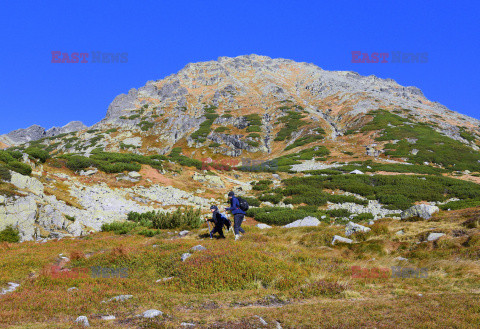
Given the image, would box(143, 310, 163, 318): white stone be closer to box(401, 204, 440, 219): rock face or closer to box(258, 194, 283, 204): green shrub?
box(401, 204, 440, 219): rock face

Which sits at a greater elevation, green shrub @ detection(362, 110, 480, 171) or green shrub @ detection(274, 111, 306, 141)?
green shrub @ detection(274, 111, 306, 141)

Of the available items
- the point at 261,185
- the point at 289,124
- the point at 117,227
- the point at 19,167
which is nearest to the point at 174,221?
the point at 117,227

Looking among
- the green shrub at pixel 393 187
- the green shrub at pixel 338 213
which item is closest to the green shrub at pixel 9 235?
the green shrub at pixel 338 213

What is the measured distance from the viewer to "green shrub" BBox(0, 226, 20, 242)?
42.1ft

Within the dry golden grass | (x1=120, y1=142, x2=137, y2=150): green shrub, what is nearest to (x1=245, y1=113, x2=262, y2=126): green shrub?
(x1=120, y1=142, x2=137, y2=150): green shrub

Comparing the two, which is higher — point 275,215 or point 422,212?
point 422,212

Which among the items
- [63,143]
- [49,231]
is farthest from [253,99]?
[49,231]

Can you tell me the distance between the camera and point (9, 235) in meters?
13.0

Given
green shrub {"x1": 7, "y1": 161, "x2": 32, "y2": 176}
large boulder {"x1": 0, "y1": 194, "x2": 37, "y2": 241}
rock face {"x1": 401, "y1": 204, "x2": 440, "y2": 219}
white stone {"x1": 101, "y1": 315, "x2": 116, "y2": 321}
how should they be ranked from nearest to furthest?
white stone {"x1": 101, "y1": 315, "x2": 116, "y2": 321} < large boulder {"x1": 0, "y1": 194, "x2": 37, "y2": 241} < rock face {"x1": 401, "y1": 204, "x2": 440, "y2": 219} < green shrub {"x1": 7, "y1": 161, "x2": 32, "y2": 176}

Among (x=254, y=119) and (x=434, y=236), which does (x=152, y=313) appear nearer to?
(x=434, y=236)

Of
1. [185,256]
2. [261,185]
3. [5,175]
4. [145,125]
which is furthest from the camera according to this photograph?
[145,125]

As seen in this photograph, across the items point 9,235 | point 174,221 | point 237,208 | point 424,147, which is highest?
point 424,147

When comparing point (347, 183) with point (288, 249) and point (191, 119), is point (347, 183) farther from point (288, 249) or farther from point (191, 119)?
point (191, 119)

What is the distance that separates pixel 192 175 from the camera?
111 ft
